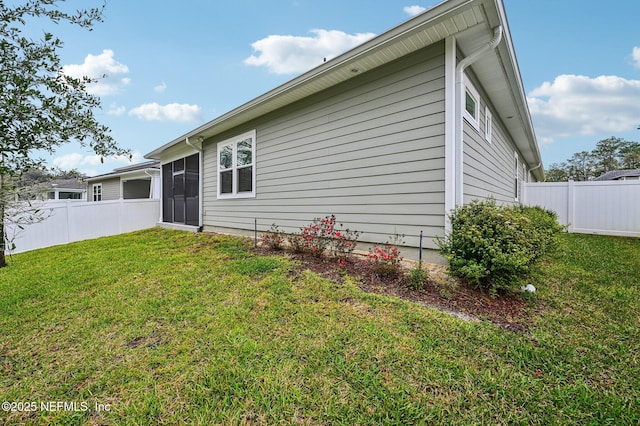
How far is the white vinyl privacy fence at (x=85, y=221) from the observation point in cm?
857

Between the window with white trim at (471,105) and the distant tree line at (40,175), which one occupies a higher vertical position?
the window with white trim at (471,105)

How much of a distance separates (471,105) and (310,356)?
4.50 meters

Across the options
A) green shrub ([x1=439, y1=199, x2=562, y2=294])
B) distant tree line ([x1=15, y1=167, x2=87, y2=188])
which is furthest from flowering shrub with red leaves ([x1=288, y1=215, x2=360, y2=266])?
distant tree line ([x1=15, y1=167, x2=87, y2=188])

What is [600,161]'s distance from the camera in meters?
35.5

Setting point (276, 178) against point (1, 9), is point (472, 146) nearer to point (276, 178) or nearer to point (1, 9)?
point (276, 178)

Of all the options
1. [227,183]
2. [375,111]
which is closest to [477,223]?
[375,111]

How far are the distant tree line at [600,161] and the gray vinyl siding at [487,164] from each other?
34.0m

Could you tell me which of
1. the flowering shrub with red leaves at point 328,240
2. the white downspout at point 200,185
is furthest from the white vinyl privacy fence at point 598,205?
the white downspout at point 200,185

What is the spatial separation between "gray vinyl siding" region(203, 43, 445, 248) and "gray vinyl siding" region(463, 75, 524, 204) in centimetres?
68

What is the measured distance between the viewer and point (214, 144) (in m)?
8.23

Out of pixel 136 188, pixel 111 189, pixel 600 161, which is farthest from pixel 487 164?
pixel 600 161

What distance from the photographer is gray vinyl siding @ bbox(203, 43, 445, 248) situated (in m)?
3.80

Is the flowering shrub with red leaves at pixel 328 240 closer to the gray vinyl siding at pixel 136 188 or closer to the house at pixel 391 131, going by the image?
the house at pixel 391 131

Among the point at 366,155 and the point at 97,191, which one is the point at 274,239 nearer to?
the point at 366,155
